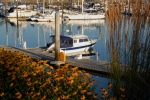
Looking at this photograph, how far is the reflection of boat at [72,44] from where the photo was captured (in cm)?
1964

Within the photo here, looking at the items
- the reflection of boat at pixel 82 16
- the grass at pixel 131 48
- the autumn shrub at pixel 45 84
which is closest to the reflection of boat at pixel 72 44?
the autumn shrub at pixel 45 84

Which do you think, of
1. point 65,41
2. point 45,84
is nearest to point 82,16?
point 65,41

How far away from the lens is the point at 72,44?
20.2 metres

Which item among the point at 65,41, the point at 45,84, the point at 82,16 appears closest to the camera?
the point at 45,84

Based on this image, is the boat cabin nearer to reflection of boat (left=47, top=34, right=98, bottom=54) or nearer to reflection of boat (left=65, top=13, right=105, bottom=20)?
reflection of boat (left=47, top=34, right=98, bottom=54)

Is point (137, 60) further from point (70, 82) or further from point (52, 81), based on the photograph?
point (52, 81)

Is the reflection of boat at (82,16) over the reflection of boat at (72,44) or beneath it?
over

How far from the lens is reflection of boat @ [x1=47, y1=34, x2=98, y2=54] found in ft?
64.4

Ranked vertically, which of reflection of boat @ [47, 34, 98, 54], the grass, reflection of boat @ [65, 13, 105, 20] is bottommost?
reflection of boat @ [47, 34, 98, 54]

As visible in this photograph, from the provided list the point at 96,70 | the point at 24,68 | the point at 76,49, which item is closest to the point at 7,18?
the point at 76,49

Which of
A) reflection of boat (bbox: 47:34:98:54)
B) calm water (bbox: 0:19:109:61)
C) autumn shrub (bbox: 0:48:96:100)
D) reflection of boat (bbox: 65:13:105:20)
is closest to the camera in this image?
autumn shrub (bbox: 0:48:96:100)

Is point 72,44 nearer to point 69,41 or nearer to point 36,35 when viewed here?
point 69,41

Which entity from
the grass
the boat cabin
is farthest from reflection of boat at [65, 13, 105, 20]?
the grass

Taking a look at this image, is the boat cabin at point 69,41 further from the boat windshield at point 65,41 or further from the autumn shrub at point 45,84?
the autumn shrub at point 45,84
